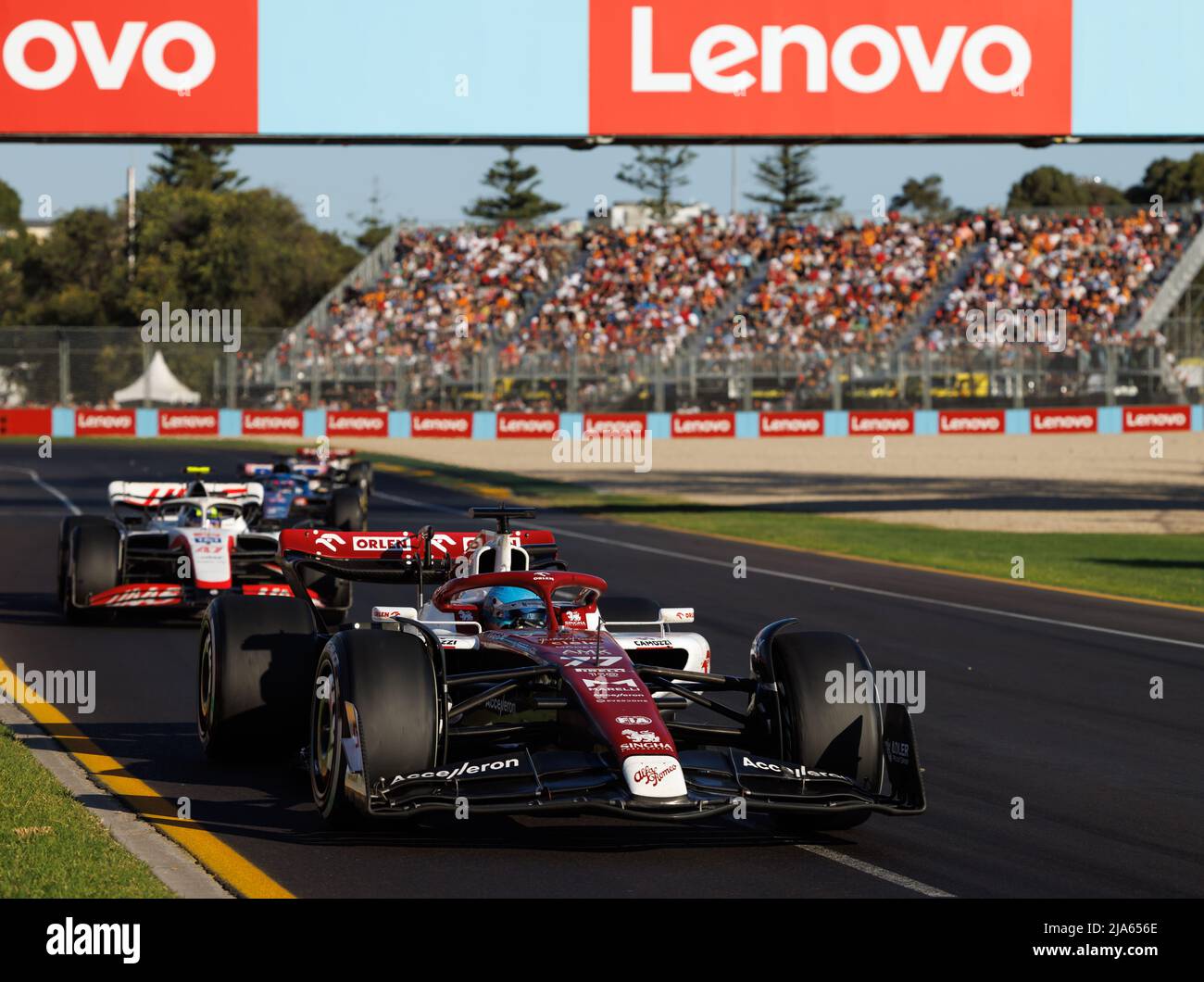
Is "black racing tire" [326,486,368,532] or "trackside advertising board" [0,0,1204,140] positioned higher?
"trackside advertising board" [0,0,1204,140]

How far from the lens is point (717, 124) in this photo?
72.9 ft

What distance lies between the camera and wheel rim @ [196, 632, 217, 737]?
356 inches

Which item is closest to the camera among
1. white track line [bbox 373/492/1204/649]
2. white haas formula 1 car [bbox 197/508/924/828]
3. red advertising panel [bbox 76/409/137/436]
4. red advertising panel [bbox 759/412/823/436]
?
white haas formula 1 car [bbox 197/508/924/828]

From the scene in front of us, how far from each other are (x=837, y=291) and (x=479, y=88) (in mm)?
35652

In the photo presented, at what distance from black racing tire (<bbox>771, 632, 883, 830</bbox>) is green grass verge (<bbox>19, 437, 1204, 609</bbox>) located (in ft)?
32.7

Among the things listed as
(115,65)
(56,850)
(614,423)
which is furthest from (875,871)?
(614,423)

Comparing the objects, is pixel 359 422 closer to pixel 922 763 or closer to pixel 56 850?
pixel 922 763

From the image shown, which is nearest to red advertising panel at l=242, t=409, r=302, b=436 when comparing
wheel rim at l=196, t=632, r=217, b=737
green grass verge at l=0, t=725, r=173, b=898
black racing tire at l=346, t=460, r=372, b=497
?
black racing tire at l=346, t=460, r=372, b=497

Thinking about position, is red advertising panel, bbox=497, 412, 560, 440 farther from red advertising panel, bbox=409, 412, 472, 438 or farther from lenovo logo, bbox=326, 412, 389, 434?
lenovo logo, bbox=326, 412, 389, 434

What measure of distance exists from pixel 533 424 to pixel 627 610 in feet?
127

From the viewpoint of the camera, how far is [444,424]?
4872cm

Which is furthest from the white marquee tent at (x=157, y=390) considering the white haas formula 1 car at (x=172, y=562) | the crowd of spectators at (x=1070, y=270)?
the white haas formula 1 car at (x=172, y=562)

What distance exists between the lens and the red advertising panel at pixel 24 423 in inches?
1977
